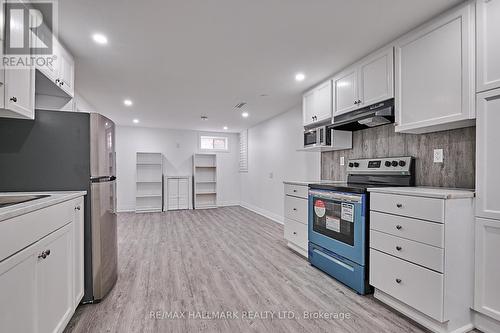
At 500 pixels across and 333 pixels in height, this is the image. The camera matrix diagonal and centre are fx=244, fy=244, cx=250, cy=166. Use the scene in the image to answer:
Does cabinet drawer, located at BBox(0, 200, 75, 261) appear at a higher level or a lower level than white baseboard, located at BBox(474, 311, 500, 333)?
higher

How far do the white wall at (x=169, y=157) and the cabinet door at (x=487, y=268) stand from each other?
6.60 m

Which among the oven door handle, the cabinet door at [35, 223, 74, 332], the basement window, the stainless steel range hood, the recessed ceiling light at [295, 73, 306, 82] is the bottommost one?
the oven door handle

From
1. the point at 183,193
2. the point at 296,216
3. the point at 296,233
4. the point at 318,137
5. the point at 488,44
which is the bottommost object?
the point at 296,233

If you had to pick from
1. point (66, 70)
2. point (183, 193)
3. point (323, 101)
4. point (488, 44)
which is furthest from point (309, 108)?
point (183, 193)

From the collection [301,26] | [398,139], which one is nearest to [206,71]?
[301,26]

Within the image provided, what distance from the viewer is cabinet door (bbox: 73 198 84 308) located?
6.22 feet

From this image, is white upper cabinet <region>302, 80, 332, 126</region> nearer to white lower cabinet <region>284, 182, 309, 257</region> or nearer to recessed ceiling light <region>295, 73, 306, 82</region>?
recessed ceiling light <region>295, 73, 306, 82</region>

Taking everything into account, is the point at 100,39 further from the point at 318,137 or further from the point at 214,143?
the point at 214,143

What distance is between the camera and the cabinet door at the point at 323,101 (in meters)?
3.20

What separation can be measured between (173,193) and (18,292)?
6.08 meters

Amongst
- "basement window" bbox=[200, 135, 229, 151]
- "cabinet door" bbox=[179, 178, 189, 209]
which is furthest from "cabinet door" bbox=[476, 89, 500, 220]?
"basement window" bbox=[200, 135, 229, 151]

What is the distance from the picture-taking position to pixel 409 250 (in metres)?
1.91

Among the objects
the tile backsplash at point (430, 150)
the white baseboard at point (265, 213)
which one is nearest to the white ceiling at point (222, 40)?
the tile backsplash at point (430, 150)

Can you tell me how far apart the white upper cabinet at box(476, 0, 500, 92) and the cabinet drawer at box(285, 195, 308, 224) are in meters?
2.07
